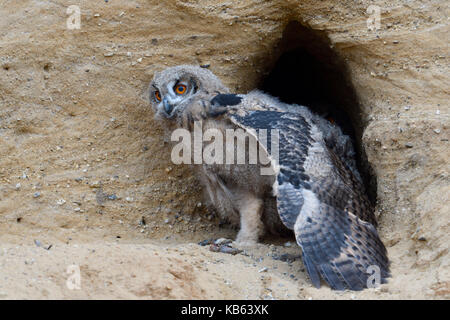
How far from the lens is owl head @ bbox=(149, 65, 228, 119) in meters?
5.47

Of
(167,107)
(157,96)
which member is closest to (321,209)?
(167,107)

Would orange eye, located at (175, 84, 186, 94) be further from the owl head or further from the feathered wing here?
the feathered wing

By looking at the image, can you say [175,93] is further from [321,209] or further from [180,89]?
[321,209]

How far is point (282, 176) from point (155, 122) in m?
2.09

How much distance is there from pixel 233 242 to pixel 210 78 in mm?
1717

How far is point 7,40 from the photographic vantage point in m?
5.82

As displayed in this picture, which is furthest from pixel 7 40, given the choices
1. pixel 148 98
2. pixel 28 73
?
pixel 148 98

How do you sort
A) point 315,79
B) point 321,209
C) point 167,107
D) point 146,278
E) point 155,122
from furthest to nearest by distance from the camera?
1. point 315,79
2. point 155,122
3. point 167,107
4. point 321,209
5. point 146,278

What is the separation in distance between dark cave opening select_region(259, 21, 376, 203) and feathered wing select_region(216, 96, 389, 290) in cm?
113

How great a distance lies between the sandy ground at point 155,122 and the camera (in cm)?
476

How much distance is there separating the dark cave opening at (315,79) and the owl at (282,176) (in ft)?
1.08

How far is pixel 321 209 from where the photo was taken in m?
4.27

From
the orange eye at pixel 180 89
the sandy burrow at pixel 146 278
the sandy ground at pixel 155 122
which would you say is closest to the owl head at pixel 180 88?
the orange eye at pixel 180 89
